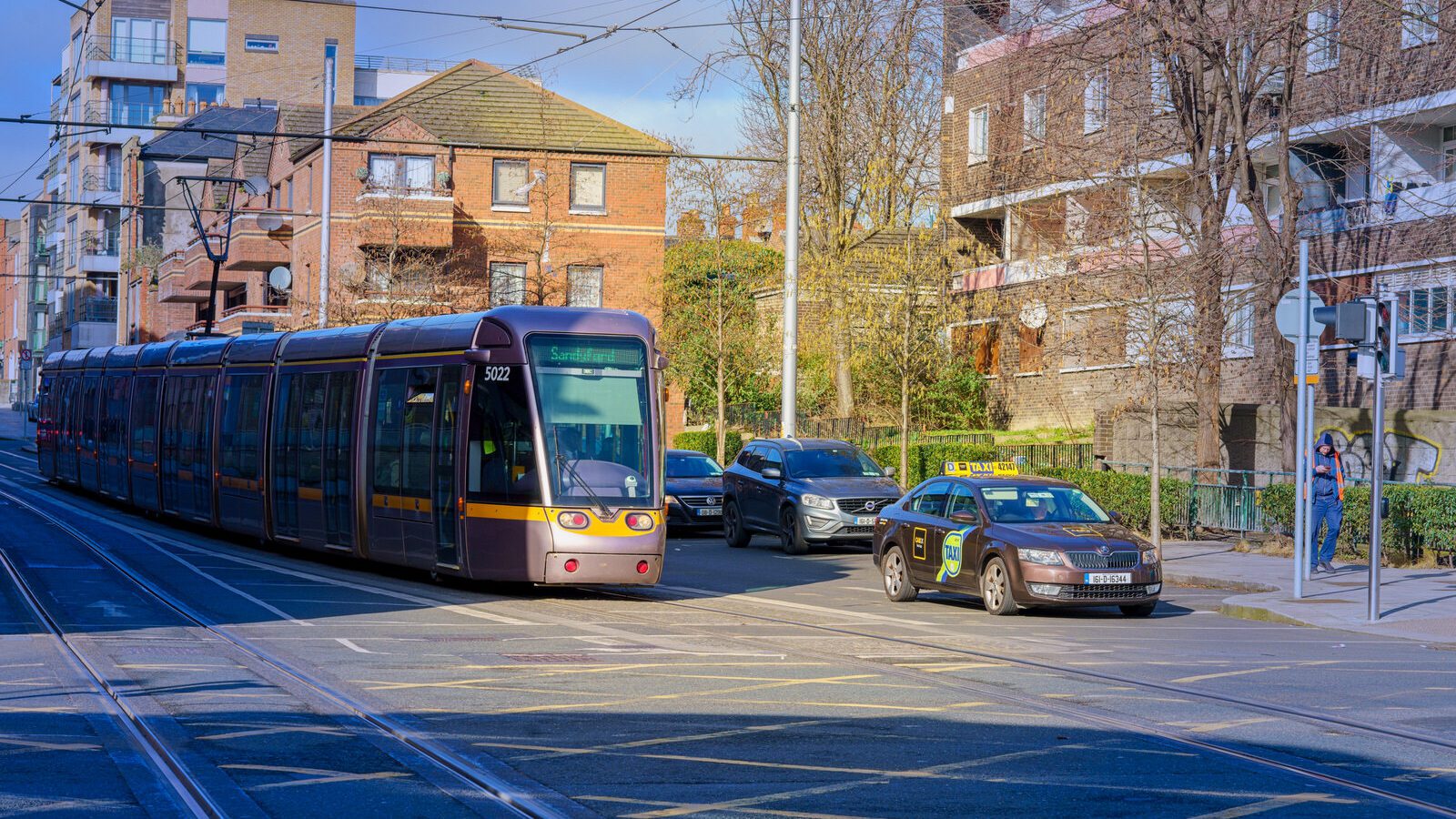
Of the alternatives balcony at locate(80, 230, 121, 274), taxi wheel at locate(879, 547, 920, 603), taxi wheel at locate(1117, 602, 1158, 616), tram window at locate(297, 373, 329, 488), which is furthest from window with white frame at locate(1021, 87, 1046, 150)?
balcony at locate(80, 230, 121, 274)

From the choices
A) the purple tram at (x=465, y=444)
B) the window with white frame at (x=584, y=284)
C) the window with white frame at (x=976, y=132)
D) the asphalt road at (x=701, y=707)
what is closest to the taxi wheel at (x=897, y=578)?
the asphalt road at (x=701, y=707)

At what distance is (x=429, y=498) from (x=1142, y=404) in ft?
49.0

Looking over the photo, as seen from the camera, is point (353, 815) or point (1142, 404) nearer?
point (353, 815)

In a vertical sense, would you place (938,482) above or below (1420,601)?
above

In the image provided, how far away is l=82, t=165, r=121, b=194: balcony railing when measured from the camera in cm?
9238

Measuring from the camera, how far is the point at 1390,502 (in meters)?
22.9

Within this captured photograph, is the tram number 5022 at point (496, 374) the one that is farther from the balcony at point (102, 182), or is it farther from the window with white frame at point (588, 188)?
the balcony at point (102, 182)

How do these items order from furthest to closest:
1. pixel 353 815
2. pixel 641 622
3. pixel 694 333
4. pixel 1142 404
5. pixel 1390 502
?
pixel 694 333
pixel 1142 404
pixel 1390 502
pixel 641 622
pixel 353 815

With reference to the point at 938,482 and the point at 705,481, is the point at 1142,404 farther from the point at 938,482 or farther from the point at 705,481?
the point at 938,482

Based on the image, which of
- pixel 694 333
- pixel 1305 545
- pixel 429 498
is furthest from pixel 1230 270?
pixel 694 333

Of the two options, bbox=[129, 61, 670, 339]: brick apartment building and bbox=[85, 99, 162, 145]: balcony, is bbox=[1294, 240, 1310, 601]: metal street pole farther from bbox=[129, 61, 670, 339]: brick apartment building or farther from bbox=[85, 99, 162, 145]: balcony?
bbox=[85, 99, 162, 145]: balcony

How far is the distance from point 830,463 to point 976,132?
797 inches

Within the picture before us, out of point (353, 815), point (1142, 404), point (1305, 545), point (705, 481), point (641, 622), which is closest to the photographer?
point (353, 815)

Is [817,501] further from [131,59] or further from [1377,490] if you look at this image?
[131,59]
